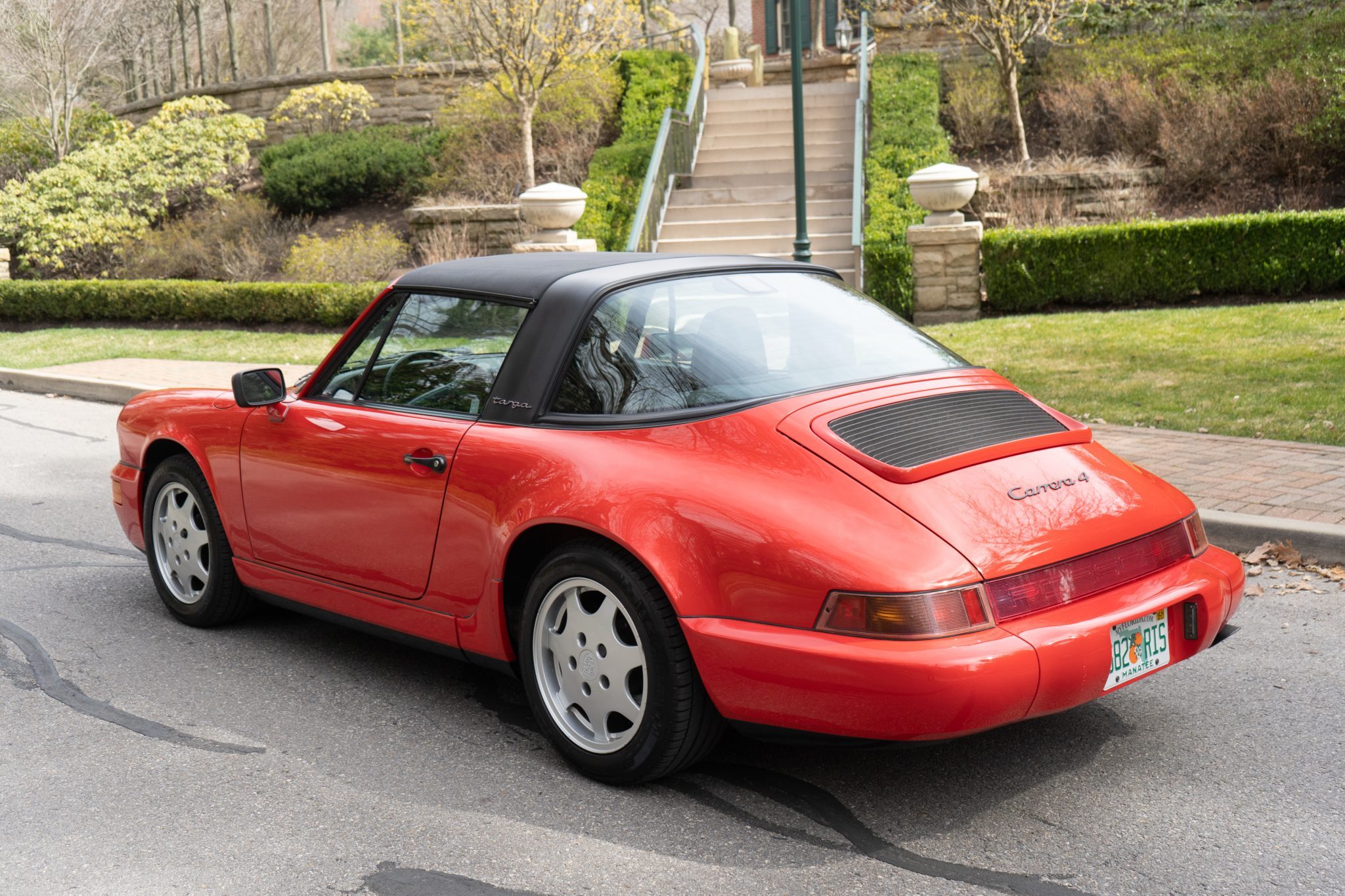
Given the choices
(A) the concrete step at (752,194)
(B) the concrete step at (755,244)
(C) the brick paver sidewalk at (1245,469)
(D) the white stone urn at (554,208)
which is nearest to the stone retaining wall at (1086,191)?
(B) the concrete step at (755,244)

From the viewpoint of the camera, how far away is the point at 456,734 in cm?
409

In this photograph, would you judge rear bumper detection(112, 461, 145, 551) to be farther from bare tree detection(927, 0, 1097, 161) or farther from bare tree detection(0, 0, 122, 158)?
bare tree detection(0, 0, 122, 158)

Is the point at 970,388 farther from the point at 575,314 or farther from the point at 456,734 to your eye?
the point at 456,734

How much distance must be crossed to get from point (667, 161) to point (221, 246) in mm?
8350

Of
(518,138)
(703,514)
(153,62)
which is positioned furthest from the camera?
(153,62)

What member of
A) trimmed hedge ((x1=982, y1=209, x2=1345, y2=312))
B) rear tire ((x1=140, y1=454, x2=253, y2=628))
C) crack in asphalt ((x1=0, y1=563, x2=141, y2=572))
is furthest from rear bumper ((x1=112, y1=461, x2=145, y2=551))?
trimmed hedge ((x1=982, y1=209, x2=1345, y2=312))

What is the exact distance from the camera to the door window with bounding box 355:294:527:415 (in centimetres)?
412

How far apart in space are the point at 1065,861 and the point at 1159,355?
821 centimetres

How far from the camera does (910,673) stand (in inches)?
118

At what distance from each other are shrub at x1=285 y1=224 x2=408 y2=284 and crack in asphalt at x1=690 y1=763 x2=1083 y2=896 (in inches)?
627

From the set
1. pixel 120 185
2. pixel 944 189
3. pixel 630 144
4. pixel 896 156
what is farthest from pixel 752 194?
pixel 120 185

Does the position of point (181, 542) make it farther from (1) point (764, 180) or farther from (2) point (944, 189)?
(1) point (764, 180)

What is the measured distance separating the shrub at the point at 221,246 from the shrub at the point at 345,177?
429mm

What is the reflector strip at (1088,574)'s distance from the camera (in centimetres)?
316
